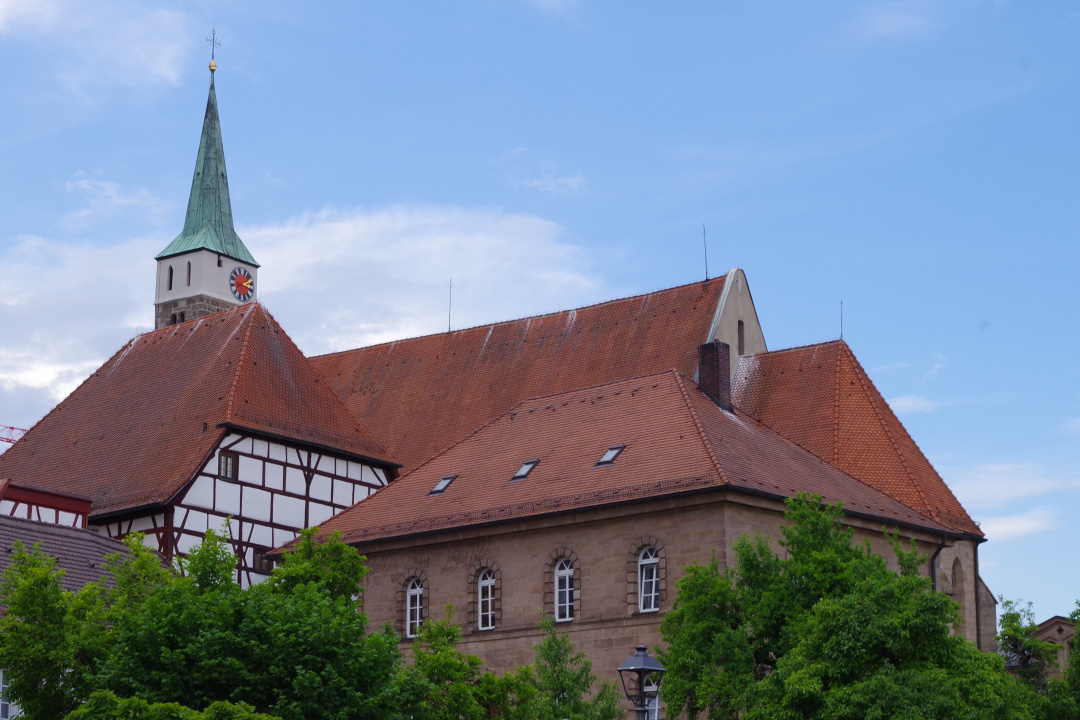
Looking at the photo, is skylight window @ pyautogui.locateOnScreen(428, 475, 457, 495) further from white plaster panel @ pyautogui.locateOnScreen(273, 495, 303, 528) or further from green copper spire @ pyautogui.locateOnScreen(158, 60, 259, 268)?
green copper spire @ pyautogui.locateOnScreen(158, 60, 259, 268)

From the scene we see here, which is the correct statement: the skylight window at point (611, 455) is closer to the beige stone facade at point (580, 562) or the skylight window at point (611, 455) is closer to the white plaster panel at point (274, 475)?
the beige stone facade at point (580, 562)

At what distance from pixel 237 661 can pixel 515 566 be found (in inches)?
552

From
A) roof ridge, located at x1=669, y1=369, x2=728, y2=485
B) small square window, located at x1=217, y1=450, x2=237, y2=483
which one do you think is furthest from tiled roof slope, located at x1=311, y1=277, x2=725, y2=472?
roof ridge, located at x1=669, y1=369, x2=728, y2=485

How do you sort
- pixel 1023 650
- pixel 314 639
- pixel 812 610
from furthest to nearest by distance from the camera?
pixel 1023 650 → pixel 812 610 → pixel 314 639

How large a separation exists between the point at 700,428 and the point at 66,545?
12.2m

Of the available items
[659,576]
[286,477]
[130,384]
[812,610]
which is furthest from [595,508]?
[130,384]

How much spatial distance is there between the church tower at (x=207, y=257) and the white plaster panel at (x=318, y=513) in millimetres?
23903

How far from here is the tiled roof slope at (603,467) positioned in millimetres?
35375

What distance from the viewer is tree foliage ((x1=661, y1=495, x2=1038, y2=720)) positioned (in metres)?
26.0

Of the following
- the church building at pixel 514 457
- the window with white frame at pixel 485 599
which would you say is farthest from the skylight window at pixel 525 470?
the window with white frame at pixel 485 599

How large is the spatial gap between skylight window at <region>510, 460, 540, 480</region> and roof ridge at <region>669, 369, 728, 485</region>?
336 centimetres

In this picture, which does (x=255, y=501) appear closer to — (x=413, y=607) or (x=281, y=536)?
(x=281, y=536)

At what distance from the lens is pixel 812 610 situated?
1105 inches

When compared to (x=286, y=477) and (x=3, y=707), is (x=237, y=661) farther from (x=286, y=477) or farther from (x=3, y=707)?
(x=286, y=477)
